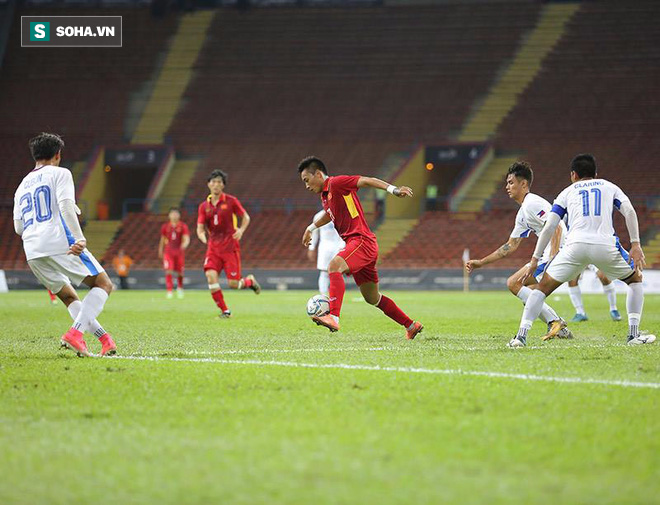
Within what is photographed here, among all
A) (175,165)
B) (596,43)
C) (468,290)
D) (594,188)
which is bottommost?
(468,290)

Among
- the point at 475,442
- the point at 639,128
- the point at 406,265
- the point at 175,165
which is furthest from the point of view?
the point at 175,165

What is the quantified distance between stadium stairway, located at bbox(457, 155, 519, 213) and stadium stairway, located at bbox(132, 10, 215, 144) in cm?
1535

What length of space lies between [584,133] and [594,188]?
34.8m

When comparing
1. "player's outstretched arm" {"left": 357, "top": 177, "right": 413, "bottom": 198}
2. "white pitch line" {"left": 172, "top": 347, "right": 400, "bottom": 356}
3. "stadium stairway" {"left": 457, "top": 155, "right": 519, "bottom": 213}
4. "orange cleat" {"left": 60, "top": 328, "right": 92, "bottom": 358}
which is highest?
"stadium stairway" {"left": 457, "top": 155, "right": 519, "bottom": 213}

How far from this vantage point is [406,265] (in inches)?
1478

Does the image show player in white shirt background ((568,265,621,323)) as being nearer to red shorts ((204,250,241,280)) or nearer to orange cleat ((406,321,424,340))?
orange cleat ((406,321,424,340))

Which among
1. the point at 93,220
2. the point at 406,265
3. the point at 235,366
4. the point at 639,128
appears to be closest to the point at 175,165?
the point at 93,220

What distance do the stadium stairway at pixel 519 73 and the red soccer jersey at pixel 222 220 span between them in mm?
28186

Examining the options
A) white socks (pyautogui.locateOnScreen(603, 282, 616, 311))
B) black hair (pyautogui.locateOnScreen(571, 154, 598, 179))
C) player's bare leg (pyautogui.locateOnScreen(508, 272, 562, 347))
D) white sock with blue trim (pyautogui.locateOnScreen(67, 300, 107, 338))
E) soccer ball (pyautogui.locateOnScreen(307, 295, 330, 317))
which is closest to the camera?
white sock with blue trim (pyautogui.locateOnScreen(67, 300, 107, 338))

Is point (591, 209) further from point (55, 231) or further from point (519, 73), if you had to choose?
point (519, 73)

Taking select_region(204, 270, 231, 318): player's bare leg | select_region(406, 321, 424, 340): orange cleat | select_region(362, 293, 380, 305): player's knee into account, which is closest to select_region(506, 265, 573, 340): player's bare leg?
select_region(406, 321, 424, 340): orange cleat

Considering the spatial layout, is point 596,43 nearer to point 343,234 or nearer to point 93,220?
point 93,220

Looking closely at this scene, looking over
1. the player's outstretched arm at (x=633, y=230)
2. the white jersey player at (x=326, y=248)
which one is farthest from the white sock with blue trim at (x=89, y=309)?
the white jersey player at (x=326, y=248)

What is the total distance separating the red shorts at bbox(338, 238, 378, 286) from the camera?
34.1ft
